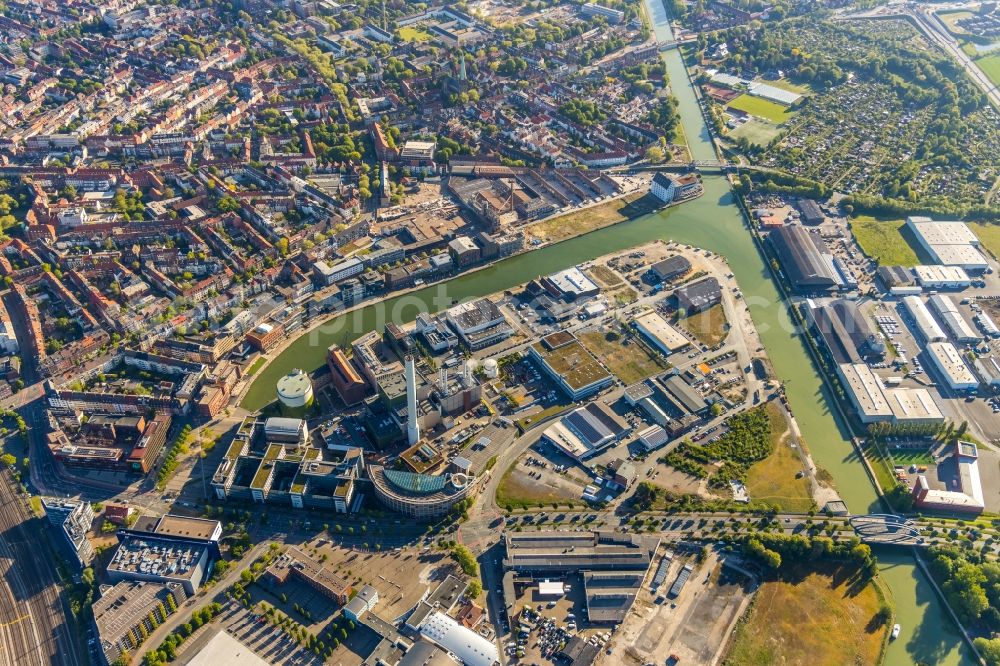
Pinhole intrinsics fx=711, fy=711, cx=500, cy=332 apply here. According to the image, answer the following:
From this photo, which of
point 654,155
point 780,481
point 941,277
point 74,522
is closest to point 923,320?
point 941,277

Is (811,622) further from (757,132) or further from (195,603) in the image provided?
(757,132)

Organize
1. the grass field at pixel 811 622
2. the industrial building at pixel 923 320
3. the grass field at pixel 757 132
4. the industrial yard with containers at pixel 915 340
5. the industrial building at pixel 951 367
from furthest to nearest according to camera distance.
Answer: the grass field at pixel 757 132 → the industrial building at pixel 923 320 → the industrial building at pixel 951 367 → the industrial yard with containers at pixel 915 340 → the grass field at pixel 811 622

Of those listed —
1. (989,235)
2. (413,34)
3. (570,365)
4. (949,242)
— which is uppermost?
(413,34)

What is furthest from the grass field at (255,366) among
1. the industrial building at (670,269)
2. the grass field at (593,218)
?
the industrial building at (670,269)

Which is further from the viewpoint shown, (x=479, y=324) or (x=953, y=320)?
(x=953, y=320)

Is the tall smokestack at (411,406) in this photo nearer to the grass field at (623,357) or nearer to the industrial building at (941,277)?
the grass field at (623,357)

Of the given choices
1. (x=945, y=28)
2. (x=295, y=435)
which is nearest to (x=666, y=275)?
(x=295, y=435)

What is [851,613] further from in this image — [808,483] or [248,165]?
[248,165]

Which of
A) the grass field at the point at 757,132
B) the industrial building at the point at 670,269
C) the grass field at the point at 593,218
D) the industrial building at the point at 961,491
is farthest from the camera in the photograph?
the grass field at the point at 757,132
